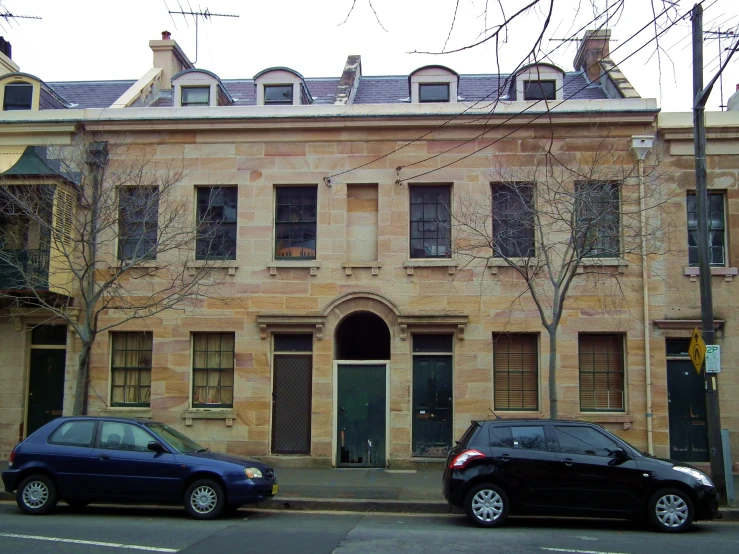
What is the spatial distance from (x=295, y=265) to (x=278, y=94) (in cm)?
471

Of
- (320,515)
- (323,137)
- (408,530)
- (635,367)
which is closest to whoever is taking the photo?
(408,530)

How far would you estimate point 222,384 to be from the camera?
17.6 m

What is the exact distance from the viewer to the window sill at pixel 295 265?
1742cm

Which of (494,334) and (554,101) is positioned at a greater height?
(554,101)

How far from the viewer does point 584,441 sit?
445 inches

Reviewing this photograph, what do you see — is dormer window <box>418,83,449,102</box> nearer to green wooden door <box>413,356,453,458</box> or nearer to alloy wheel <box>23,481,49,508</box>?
green wooden door <box>413,356,453,458</box>

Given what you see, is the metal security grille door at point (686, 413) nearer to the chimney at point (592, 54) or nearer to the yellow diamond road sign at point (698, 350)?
the yellow diamond road sign at point (698, 350)

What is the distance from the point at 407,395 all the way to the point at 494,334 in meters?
2.36


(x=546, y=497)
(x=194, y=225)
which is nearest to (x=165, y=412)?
(x=194, y=225)

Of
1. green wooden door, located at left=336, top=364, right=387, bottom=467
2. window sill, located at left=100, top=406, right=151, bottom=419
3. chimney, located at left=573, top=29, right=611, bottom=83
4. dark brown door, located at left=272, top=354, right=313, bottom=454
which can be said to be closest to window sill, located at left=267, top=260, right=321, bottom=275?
dark brown door, located at left=272, top=354, right=313, bottom=454

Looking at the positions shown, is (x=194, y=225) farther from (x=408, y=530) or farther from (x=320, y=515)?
(x=408, y=530)

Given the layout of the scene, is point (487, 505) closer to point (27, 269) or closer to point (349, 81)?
point (27, 269)

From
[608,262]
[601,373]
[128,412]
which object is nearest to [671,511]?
[601,373]

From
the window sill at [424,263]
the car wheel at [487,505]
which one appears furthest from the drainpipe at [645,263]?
the car wheel at [487,505]
